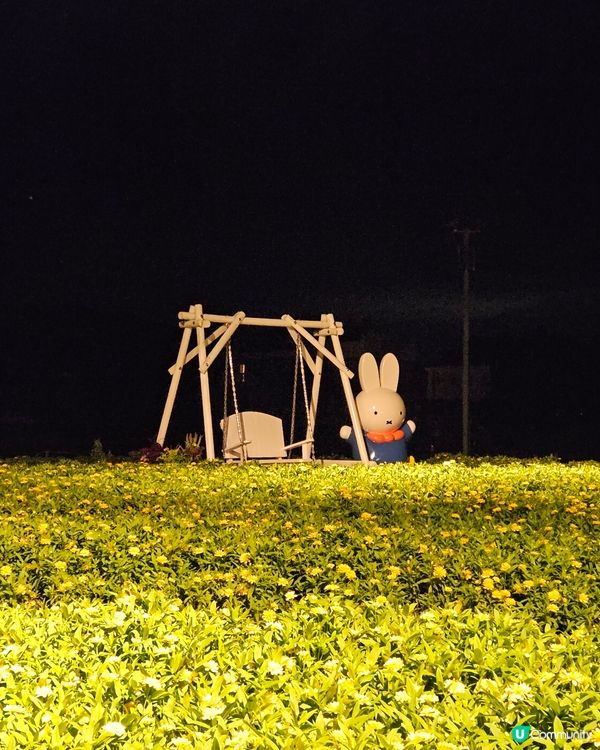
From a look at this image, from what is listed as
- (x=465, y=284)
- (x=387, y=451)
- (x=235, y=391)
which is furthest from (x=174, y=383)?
(x=465, y=284)

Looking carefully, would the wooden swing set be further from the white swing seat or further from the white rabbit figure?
the white rabbit figure

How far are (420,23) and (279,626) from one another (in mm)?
11783

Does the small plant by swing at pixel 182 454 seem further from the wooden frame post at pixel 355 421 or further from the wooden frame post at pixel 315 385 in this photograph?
the wooden frame post at pixel 355 421

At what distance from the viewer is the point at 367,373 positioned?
604 inches

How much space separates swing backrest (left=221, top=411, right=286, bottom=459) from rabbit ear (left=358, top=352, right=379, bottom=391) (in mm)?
1885

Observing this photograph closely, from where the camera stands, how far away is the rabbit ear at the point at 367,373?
1526 cm

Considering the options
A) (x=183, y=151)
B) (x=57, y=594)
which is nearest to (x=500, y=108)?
(x=183, y=151)

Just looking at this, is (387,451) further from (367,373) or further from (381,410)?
(367,373)

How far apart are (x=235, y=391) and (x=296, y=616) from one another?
1050 cm

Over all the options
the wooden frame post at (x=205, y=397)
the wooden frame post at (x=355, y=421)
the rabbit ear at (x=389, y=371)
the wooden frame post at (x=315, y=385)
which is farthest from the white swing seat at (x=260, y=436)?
the rabbit ear at (x=389, y=371)

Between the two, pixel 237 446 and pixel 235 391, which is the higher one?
pixel 235 391

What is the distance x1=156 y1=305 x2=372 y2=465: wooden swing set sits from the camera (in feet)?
41.0

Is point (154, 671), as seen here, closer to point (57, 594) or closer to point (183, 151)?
point (57, 594)

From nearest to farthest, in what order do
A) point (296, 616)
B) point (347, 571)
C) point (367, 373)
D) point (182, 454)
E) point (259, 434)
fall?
point (296, 616)
point (347, 571)
point (182, 454)
point (259, 434)
point (367, 373)
